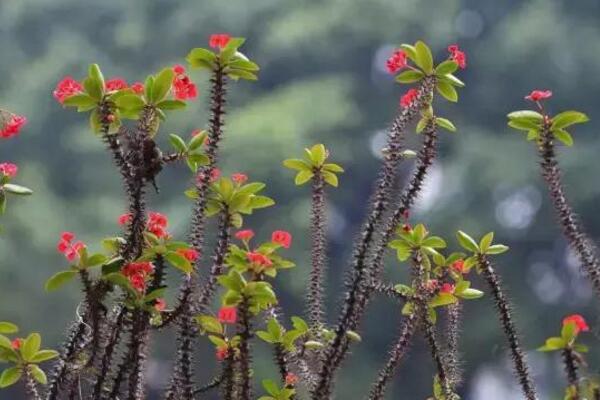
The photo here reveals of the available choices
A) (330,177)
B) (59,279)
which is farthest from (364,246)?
(59,279)

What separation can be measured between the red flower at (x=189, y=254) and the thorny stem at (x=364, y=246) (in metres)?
0.17

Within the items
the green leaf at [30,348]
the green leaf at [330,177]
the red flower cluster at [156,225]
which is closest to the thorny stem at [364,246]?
the green leaf at [330,177]

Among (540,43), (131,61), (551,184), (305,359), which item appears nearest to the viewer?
(551,184)

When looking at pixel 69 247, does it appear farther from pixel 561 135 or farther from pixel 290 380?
pixel 561 135

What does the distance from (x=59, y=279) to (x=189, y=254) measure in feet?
0.46

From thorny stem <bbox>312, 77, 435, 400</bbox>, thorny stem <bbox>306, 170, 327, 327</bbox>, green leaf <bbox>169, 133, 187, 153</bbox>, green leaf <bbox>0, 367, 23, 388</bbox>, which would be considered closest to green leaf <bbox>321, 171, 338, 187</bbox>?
thorny stem <bbox>306, 170, 327, 327</bbox>

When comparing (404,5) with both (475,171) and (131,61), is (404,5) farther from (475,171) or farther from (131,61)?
(131,61)

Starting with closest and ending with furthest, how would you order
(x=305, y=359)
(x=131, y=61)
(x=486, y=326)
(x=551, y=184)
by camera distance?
(x=551, y=184) → (x=305, y=359) → (x=486, y=326) → (x=131, y=61)

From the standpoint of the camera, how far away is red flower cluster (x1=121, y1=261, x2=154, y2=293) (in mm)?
1041

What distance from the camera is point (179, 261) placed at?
1.05 m

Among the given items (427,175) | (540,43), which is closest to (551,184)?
(427,175)

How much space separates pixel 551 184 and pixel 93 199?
31.7ft

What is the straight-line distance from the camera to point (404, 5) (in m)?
11.9

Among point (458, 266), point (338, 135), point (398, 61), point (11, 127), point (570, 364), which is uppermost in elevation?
point (338, 135)
